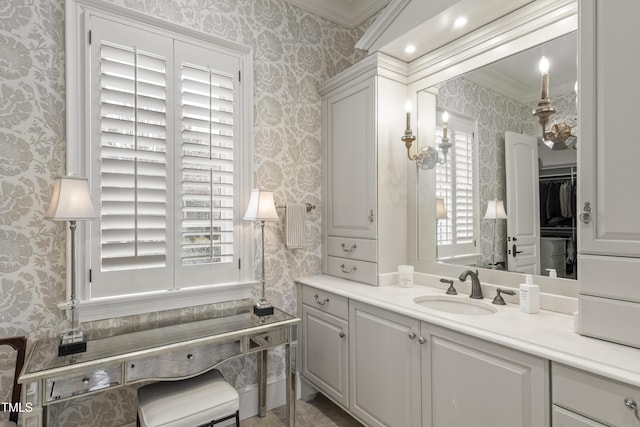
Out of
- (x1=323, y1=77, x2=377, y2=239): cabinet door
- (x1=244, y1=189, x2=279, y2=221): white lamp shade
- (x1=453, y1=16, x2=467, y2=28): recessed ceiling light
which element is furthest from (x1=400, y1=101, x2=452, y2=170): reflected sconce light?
(x1=244, y1=189, x2=279, y2=221): white lamp shade

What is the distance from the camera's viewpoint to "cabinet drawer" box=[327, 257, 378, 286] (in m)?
2.27

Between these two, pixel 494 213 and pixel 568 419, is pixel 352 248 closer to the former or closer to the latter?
pixel 494 213

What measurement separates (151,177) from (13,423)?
1.33 metres

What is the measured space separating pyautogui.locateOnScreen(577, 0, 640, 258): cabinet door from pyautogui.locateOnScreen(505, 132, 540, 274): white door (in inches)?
16.1

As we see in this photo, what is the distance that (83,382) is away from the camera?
147cm

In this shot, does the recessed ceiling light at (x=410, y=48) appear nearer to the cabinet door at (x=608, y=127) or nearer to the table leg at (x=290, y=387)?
the cabinet door at (x=608, y=127)

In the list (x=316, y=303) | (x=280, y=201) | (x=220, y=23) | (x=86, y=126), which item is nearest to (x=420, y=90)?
(x=280, y=201)

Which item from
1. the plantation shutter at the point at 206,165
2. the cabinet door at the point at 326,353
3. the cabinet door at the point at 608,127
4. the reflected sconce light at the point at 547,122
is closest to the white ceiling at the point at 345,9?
the plantation shutter at the point at 206,165

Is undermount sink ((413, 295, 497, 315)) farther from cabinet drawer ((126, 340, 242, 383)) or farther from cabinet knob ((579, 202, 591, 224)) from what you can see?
cabinet drawer ((126, 340, 242, 383))

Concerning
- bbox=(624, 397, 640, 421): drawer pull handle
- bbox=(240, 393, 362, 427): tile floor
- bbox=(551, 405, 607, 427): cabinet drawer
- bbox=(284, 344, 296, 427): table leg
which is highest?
bbox=(624, 397, 640, 421): drawer pull handle

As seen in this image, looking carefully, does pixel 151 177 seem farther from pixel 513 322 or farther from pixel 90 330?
pixel 513 322

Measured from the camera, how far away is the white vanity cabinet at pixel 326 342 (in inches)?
84.2

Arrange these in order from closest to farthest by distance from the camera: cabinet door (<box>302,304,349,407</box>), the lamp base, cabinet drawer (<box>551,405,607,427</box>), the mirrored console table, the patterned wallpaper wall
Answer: cabinet drawer (<box>551,405,607,427</box>) → the mirrored console table → the lamp base → the patterned wallpaper wall → cabinet door (<box>302,304,349,407</box>)

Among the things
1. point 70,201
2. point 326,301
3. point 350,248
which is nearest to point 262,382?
point 326,301
